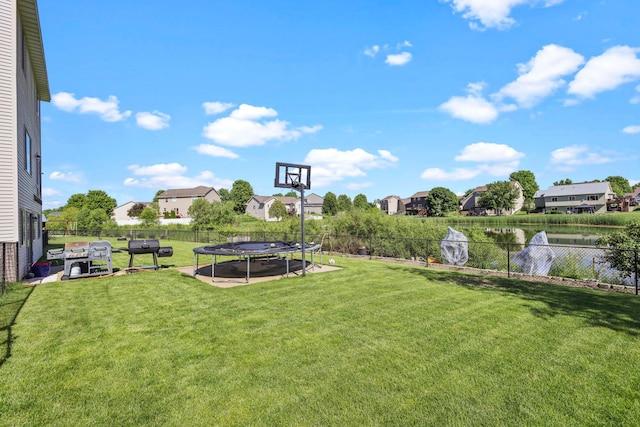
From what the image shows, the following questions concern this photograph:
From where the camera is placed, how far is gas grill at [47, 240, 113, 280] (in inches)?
350

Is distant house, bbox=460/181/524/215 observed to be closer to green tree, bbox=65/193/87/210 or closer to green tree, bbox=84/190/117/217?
green tree, bbox=84/190/117/217

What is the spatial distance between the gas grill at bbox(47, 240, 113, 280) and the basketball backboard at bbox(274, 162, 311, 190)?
5.25 metres

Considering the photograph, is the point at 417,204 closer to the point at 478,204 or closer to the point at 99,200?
the point at 478,204

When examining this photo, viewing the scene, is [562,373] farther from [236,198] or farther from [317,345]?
[236,198]

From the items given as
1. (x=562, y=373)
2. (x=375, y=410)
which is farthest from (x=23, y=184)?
(x=562, y=373)

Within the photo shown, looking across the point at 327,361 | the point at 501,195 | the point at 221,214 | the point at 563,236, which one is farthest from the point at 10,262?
the point at 501,195

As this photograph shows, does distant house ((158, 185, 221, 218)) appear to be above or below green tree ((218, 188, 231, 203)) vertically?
below

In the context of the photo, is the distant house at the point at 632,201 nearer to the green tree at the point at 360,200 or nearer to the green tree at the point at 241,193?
the green tree at the point at 360,200

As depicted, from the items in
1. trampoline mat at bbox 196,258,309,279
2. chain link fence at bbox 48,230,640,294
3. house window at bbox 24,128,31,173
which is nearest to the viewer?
chain link fence at bbox 48,230,640,294

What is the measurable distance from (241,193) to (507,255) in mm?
75333

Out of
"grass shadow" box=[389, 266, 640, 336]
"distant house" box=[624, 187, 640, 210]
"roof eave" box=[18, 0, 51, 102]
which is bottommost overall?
"grass shadow" box=[389, 266, 640, 336]

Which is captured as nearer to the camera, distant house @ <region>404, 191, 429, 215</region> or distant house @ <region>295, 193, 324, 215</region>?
distant house @ <region>404, 191, 429, 215</region>

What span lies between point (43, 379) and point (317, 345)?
2889 millimetres

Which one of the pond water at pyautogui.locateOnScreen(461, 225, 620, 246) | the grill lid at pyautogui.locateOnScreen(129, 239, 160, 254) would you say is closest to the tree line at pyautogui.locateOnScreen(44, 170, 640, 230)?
the pond water at pyautogui.locateOnScreen(461, 225, 620, 246)
